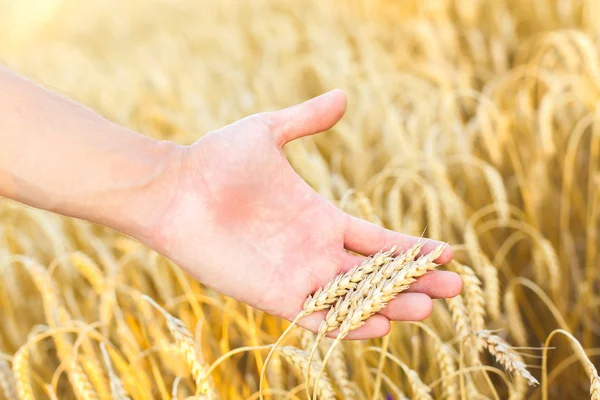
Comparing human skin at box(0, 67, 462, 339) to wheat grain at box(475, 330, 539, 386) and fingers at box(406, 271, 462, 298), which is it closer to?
fingers at box(406, 271, 462, 298)

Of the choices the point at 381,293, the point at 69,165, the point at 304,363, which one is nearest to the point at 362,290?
the point at 381,293

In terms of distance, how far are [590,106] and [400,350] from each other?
1.06 meters

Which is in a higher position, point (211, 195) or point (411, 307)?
point (211, 195)

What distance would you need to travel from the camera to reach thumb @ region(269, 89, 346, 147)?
4.15ft

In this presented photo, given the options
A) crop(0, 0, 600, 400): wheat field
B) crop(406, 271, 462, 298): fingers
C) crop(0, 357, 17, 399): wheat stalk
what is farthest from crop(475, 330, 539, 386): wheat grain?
crop(0, 357, 17, 399): wheat stalk

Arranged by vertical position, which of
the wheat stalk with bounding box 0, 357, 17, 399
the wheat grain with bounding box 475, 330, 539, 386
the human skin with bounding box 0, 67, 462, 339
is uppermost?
the human skin with bounding box 0, 67, 462, 339

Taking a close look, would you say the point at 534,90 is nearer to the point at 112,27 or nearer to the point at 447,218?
the point at 447,218

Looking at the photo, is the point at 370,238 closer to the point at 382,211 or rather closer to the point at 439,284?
the point at 439,284

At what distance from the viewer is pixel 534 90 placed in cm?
240

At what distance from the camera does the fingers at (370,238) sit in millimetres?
1198

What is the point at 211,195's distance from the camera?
1.26 metres

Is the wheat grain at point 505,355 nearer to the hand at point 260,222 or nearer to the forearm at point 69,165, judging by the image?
the hand at point 260,222

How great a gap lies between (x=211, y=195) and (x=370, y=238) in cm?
34

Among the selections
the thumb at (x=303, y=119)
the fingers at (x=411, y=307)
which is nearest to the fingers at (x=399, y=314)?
the fingers at (x=411, y=307)
